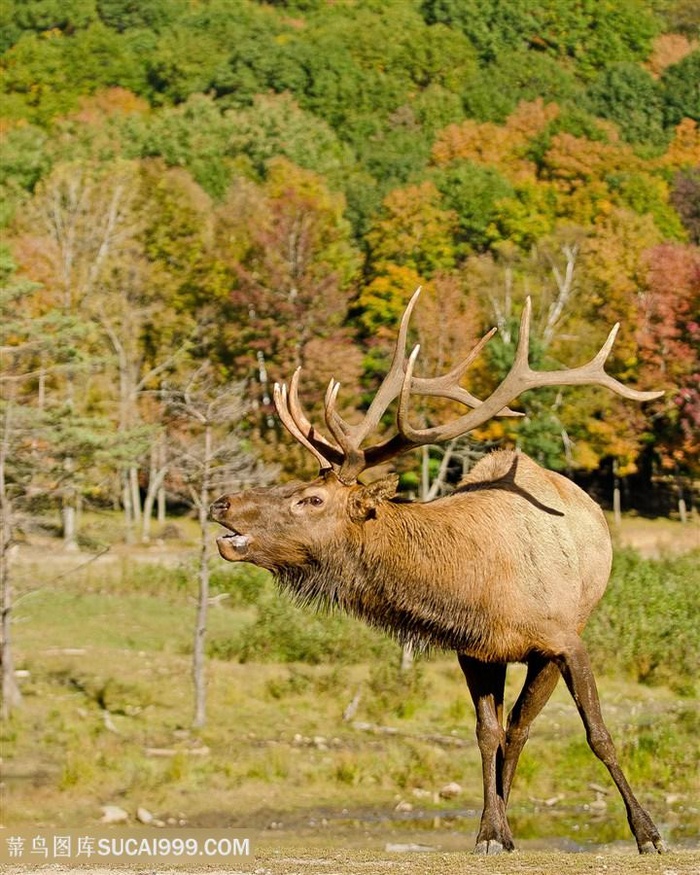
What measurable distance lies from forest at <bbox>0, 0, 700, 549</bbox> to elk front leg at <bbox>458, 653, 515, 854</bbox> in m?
14.4

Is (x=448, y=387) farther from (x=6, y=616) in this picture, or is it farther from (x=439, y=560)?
(x=6, y=616)

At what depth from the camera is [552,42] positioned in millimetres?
146375

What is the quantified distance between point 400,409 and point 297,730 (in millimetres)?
14906

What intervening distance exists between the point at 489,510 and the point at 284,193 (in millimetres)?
56068

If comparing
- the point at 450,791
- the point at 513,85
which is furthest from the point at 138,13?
the point at 450,791

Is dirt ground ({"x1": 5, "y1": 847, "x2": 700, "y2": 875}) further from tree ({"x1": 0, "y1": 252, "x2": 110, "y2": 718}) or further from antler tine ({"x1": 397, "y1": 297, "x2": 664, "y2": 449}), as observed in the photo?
tree ({"x1": 0, "y1": 252, "x2": 110, "y2": 718})

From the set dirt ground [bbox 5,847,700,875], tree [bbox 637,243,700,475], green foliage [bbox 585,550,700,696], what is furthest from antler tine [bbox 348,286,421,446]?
tree [bbox 637,243,700,475]

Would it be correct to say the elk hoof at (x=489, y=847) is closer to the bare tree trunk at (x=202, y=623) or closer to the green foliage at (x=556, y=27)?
the bare tree trunk at (x=202, y=623)

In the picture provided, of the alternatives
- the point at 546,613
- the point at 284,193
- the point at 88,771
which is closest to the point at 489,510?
the point at 546,613

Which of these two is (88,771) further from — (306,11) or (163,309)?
(306,11)

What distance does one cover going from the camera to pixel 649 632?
30734mm

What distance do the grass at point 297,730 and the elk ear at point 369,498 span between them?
695 centimetres

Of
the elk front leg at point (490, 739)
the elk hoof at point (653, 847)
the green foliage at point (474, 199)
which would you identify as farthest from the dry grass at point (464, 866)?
the green foliage at point (474, 199)

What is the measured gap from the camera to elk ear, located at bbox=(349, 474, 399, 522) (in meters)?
11.8
